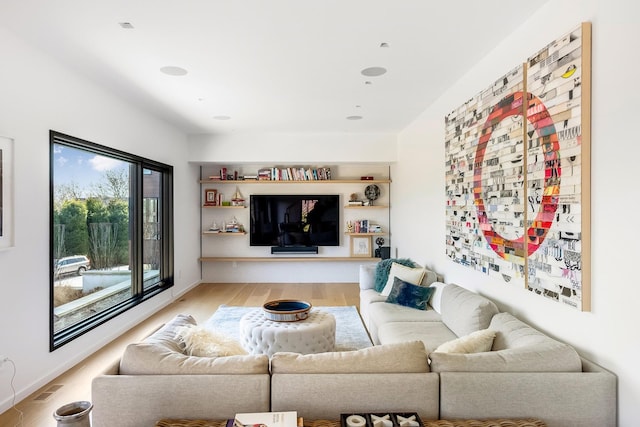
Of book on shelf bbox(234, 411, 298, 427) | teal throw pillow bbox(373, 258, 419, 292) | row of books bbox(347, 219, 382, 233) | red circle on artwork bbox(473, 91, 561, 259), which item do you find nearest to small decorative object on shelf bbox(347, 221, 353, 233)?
row of books bbox(347, 219, 382, 233)

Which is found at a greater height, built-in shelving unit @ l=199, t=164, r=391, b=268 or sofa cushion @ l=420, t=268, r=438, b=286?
built-in shelving unit @ l=199, t=164, r=391, b=268

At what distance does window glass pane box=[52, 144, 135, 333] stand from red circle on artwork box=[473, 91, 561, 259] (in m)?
3.76

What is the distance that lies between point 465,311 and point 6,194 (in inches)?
141

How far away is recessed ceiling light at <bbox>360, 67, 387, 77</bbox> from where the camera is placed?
3.45 m

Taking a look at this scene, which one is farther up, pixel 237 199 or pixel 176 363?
pixel 237 199

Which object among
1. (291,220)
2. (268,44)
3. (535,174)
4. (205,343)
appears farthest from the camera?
(291,220)

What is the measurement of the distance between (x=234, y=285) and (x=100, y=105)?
12.9 feet

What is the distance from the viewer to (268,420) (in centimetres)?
143

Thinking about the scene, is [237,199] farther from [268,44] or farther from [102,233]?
[268,44]

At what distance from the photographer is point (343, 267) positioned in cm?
702

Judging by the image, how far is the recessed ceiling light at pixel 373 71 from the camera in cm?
345

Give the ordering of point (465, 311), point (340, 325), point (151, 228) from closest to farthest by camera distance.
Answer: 1. point (465, 311)
2. point (340, 325)
3. point (151, 228)

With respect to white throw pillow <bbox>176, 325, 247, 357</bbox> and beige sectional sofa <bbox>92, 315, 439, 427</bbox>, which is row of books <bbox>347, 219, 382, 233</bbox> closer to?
white throw pillow <bbox>176, 325, 247, 357</bbox>

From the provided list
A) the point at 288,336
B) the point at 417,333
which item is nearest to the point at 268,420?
the point at 288,336
